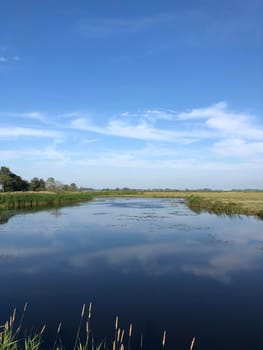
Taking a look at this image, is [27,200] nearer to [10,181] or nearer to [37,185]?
[10,181]

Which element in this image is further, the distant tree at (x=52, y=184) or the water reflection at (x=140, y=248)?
the distant tree at (x=52, y=184)

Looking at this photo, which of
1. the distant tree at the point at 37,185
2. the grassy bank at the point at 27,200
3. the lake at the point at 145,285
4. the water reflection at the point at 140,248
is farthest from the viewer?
the distant tree at the point at 37,185

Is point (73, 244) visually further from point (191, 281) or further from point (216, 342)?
point (216, 342)

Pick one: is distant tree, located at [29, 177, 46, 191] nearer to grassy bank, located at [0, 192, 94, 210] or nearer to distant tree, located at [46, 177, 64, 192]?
distant tree, located at [46, 177, 64, 192]

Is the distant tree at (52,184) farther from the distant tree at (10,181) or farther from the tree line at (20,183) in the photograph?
the distant tree at (10,181)

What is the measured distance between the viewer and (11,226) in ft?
70.8

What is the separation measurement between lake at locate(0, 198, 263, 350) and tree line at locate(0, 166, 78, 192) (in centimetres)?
4195

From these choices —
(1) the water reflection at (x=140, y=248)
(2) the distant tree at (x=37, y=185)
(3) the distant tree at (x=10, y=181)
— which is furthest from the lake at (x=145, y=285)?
(2) the distant tree at (x=37, y=185)

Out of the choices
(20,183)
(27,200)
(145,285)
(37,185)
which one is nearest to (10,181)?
(20,183)

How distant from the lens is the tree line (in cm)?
5656

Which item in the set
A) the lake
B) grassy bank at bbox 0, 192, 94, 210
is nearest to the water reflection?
the lake

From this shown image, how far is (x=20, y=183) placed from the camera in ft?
208

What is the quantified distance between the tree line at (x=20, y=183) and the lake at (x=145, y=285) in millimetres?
41955

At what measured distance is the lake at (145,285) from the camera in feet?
22.2
